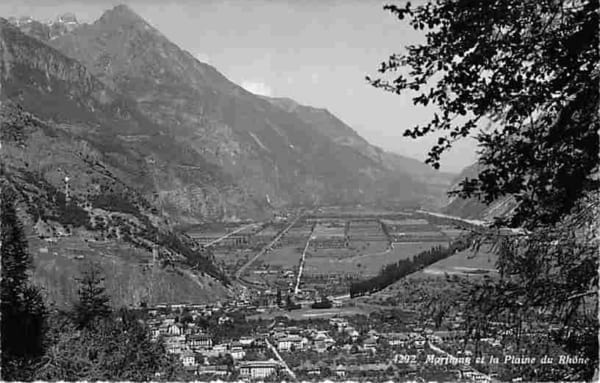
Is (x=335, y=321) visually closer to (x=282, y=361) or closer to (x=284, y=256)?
(x=282, y=361)

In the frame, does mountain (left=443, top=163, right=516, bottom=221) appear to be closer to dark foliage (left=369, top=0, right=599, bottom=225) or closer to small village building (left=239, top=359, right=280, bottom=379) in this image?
dark foliage (left=369, top=0, right=599, bottom=225)

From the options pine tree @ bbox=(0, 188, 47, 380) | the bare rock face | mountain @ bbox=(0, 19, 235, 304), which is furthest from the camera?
the bare rock face

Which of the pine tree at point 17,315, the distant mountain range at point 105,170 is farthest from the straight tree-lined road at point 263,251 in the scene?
the pine tree at point 17,315

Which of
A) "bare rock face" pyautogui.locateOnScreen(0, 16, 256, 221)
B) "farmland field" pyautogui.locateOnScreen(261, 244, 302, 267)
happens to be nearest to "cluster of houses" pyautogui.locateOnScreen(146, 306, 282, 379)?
"farmland field" pyautogui.locateOnScreen(261, 244, 302, 267)

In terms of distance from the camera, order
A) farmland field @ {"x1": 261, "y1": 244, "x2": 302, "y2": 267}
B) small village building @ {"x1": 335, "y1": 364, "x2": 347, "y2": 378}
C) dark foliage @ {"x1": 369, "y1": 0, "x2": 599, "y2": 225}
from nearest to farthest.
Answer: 1. dark foliage @ {"x1": 369, "y1": 0, "x2": 599, "y2": 225}
2. small village building @ {"x1": 335, "y1": 364, "x2": 347, "y2": 378}
3. farmland field @ {"x1": 261, "y1": 244, "x2": 302, "y2": 267}

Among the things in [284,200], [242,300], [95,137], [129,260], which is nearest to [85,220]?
[129,260]

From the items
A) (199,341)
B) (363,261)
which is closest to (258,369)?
(199,341)

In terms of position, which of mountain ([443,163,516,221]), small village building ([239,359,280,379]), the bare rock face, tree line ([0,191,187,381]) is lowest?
small village building ([239,359,280,379])
